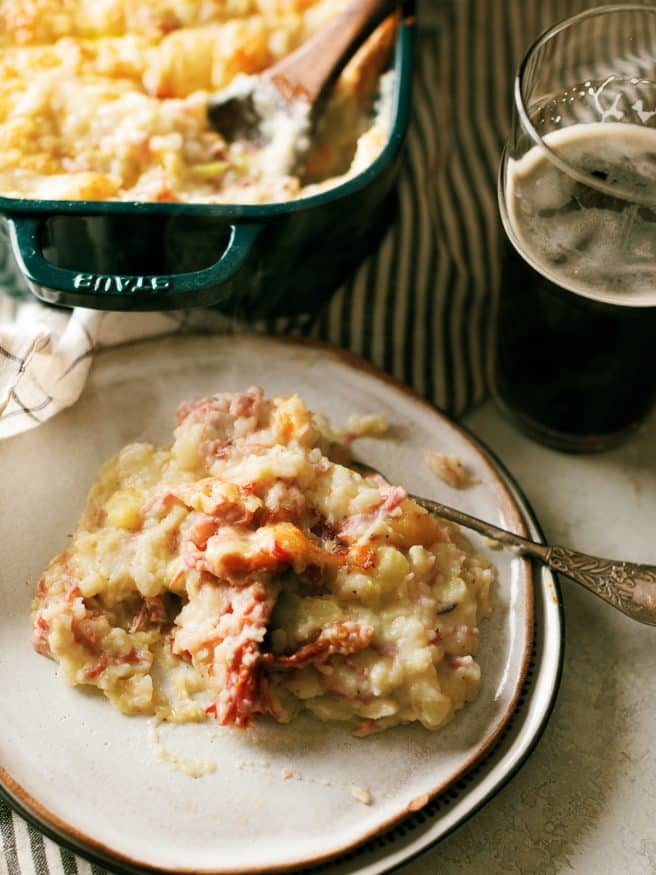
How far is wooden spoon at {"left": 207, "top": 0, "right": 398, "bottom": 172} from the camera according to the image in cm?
192

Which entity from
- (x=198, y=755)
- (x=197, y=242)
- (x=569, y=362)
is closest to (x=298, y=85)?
(x=197, y=242)

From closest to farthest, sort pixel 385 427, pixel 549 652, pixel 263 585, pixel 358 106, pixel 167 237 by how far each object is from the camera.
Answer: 1. pixel 263 585
2. pixel 549 652
3. pixel 167 237
4. pixel 385 427
5. pixel 358 106

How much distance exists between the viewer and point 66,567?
1.57 metres

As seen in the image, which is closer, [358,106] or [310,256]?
[310,256]

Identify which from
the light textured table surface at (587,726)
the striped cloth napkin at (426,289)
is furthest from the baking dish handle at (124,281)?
the light textured table surface at (587,726)

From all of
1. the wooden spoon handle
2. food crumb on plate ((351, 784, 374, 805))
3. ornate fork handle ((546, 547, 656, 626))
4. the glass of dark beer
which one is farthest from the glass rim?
food crumb on plate ((351, 784, 374, 805))

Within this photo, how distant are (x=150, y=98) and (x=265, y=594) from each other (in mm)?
1033

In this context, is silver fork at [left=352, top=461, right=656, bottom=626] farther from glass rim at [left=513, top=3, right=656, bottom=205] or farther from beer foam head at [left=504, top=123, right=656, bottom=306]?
glass rim at [left=513, top=3, right=656, bottom=205]

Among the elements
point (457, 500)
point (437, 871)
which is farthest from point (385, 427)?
point (437, 871)

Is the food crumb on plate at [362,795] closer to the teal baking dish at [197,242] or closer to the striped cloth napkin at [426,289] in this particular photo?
the striped cloth napkin at [426,289]

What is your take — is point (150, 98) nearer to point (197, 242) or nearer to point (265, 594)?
point (197, 242)

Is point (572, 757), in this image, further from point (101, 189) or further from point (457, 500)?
point (101, 189)

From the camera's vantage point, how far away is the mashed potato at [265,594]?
4.64ft

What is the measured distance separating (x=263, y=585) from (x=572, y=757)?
0.56m
